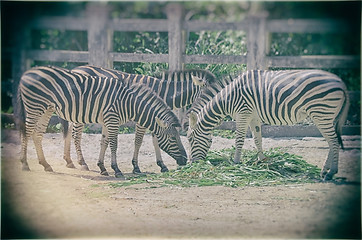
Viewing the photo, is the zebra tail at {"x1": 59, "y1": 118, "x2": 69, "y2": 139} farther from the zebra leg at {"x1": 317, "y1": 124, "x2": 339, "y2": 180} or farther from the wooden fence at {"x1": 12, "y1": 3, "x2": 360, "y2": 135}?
the zebra leg at {"x1": 317, "y1": 124, "x2": 339, "y2": 180}

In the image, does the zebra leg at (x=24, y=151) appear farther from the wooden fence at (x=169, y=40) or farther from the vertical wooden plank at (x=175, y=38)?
the vertical wooden plank at (x=175, y=38)

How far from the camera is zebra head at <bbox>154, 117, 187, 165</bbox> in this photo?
24.7 feet

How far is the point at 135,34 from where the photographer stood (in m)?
7.55

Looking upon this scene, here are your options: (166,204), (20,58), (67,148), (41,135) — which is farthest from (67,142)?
(166,204)

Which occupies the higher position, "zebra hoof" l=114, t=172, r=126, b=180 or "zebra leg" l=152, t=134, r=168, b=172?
"zebra leg" l=152, t=134, r=168, b=172

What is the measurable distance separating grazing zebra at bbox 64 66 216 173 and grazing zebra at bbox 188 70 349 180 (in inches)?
9.9

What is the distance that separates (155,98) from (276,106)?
1.45m

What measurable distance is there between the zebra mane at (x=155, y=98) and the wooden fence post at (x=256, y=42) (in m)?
1.08

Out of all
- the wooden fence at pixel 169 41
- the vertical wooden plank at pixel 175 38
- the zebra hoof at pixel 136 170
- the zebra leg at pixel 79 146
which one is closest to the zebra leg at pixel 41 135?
the zebra leg at pixel 79 146

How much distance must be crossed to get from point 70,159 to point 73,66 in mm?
1132

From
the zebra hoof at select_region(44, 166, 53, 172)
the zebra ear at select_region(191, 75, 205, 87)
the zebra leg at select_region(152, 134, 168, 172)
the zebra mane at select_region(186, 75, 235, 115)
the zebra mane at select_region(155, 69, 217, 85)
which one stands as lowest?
the zebra hoof at select_region(44, 166, 53, 172)

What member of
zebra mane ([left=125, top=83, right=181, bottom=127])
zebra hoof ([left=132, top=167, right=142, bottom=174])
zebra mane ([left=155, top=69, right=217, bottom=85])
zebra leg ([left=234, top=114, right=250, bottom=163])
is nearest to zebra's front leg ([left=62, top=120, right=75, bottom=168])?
zebra hoof ([left=132, top=167, right=142, bottom=174])

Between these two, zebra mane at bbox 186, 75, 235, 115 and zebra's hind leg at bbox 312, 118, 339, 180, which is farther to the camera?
zebra mane at bbox 186, 75, 235, 115

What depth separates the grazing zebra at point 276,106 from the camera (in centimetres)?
716
